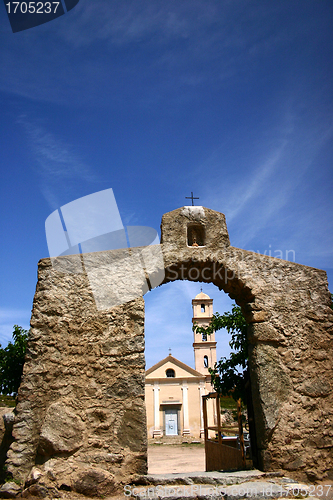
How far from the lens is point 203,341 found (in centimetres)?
2503

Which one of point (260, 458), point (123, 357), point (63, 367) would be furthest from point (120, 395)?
point (260, 458)

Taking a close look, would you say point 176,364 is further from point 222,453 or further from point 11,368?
point 11,368

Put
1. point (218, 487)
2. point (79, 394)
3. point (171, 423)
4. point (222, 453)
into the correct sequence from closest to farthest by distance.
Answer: point (218, 487)
point (79, 394)
point (222, 453)
point (171, 423)

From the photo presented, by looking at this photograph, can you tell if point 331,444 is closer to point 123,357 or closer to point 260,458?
point 260,458

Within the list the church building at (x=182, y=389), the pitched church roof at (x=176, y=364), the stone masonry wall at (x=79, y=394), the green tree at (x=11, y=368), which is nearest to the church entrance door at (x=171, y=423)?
the church building at (x=182, y=389)

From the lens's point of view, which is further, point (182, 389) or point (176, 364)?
point (176, 364)

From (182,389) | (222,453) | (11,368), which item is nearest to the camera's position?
(11,368)

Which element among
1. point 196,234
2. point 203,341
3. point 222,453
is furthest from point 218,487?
point 203,341

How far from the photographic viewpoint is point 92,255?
4.61 meters

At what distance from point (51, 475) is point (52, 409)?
612mm

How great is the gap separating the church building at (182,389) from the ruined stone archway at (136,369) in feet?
60.9

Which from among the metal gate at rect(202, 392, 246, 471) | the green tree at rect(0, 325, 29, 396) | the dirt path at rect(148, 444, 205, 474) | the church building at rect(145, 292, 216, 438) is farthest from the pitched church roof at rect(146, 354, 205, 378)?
the green tree at rect(0, 325, 29, 396)

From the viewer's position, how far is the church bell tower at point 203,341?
25.1m

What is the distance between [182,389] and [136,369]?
22.1m
